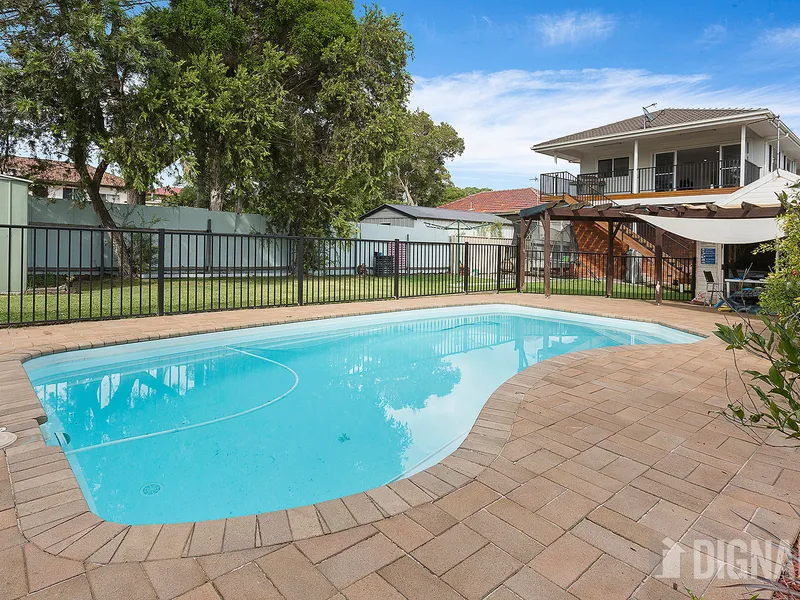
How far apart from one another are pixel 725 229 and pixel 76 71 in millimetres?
12925

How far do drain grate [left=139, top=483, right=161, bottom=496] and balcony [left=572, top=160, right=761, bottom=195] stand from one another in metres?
18.1

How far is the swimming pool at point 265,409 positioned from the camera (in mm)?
2850

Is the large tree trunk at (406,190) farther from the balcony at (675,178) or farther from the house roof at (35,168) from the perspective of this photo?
the house roof at (35,168)

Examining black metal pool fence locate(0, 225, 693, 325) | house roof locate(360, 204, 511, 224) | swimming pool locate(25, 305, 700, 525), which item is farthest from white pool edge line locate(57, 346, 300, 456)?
house roof locate(360, 204, 511, 224)

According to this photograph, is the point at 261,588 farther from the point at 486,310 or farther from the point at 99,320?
the point at 486,310

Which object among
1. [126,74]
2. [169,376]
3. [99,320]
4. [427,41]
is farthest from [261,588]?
[427,41]

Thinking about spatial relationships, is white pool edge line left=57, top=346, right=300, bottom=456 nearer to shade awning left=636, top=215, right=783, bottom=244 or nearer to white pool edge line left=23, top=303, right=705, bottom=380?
white pool edge line left=23, top=303, right=705, bottom=380

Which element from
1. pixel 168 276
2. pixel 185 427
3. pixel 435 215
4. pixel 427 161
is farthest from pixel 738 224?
pixel 427 161

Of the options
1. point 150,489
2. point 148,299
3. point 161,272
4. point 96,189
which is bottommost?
point 150,489

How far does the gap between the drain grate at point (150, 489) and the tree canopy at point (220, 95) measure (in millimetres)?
9670

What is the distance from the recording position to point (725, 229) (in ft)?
28.2

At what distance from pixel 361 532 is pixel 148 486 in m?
1.64

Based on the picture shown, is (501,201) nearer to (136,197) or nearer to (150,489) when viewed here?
(136,197)

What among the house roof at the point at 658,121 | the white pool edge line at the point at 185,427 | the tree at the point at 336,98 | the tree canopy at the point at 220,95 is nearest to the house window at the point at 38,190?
the tree canopy at the point at 220,95
